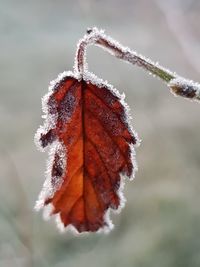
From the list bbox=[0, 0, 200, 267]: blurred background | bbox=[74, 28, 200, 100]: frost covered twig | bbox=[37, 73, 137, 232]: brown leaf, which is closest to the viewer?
bbox=[74, 28, 200, 100]: frost covered twig

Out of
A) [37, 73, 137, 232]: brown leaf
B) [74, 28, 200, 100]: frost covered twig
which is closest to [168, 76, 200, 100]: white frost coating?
[74, 28, 200, 100]: frost covered twig

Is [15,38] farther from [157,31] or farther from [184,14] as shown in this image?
[184,14]

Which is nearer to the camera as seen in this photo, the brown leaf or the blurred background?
the brown leaf

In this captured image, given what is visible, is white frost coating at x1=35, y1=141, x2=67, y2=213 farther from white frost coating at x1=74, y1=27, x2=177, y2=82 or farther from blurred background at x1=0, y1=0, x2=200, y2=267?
blurred background at x1=0, y1=0, x2=200, y2=267

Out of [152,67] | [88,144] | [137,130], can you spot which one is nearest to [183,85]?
[152,67]

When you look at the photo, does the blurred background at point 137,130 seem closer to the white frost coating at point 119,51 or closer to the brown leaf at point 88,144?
the brown leaf at point 88,144

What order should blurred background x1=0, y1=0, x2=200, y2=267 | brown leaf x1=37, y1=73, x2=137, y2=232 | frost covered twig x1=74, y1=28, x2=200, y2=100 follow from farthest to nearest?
blurred background x1=0, y1=0, x2=200, y2=267, brown leaf x1=37, y1=73, x2=137, y2=232, frost covered twig x1=74, y1=28, x2=200, y2=100

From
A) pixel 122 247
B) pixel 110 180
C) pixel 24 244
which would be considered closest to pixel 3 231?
pixel 24 244

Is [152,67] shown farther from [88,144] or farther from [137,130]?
[137,130]
